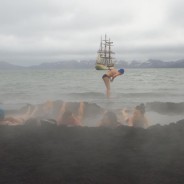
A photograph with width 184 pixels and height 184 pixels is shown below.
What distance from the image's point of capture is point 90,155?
11078mm

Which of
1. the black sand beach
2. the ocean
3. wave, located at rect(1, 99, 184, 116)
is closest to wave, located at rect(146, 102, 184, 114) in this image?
wave, located at rect(1, 99, 184, 116)

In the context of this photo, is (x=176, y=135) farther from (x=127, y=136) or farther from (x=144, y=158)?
(x=144, y=158)

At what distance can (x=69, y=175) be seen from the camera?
9.52 m

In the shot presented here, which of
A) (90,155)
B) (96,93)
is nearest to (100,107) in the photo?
(90,155)

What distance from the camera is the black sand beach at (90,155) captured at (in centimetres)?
938

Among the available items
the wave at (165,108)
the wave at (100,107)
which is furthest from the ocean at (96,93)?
the wave at (100,107)

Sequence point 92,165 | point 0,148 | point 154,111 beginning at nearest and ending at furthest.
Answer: point 92,165 < point 0,148 < point 154,111

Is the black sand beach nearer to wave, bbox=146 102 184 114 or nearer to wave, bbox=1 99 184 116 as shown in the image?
wave, bbox=1 99 184 116

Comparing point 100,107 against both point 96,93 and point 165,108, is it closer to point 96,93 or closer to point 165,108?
point 165,108

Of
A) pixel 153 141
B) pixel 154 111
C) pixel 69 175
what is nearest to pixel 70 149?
pixel 69 175

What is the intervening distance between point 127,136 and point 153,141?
1134mm

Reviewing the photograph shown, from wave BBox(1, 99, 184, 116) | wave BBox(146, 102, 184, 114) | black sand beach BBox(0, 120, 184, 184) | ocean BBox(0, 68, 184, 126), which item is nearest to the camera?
black sand beach BBox(0, 120, 184, 184)

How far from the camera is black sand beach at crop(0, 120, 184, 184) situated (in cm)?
938

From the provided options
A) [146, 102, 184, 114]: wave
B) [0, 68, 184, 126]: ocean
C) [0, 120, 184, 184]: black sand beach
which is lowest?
[0, 68, 184, 126]: ocean
